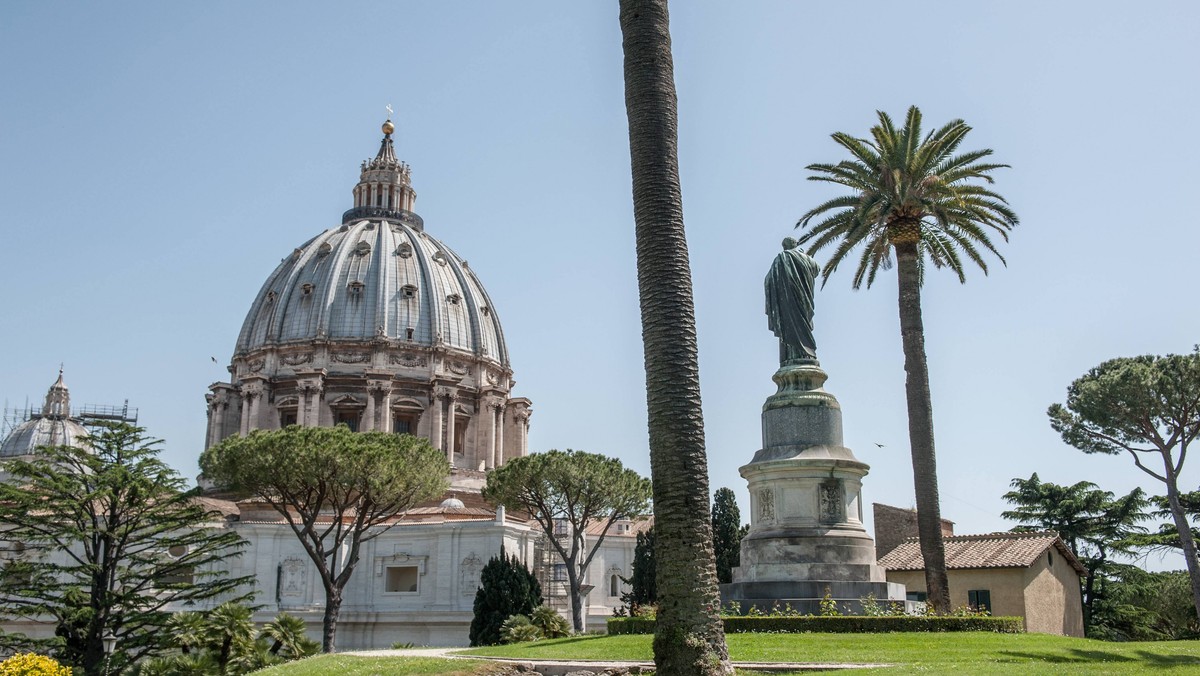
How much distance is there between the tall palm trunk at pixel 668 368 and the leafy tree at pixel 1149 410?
28257 mm

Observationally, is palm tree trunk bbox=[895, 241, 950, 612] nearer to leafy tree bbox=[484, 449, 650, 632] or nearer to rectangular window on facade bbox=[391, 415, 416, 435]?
leafy tree bbox=[484, 449, 650, 632]

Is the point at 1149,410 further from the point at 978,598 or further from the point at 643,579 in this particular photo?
the point at 643,579

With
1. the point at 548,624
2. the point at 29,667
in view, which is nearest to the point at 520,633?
the point at 548,624

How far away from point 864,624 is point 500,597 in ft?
81.6

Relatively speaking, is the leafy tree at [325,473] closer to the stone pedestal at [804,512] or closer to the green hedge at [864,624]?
the stone pedestal at [804,512]

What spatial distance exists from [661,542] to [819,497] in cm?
1266

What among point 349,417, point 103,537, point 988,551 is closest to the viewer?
point 103,537

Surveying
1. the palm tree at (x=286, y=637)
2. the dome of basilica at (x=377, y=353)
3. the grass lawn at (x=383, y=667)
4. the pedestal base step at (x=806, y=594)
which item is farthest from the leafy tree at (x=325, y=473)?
the dome of basilica at (x=377, y=353)

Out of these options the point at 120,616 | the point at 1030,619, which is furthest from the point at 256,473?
the point at 1030,619

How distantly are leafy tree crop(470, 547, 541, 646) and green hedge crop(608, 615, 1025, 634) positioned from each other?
21.9 metres

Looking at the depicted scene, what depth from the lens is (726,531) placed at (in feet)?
148

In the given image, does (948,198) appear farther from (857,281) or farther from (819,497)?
(819,497)

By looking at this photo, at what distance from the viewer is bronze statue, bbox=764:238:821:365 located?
27438 millimetres

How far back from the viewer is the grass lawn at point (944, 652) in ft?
50.8
